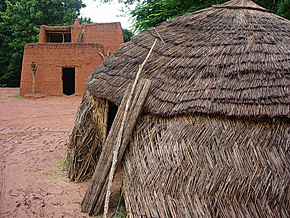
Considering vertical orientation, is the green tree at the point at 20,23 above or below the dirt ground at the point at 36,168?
above

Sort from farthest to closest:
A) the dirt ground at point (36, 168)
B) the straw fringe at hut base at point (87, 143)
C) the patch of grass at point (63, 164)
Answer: the patch of grass at point (63, 164) < the straw fringe at hut base at point (87, 143) < the dirt ground at point (36, 168)

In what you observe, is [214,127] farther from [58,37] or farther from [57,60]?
[58,37]

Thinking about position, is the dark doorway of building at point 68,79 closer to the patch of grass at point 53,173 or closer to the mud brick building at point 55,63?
the mud brick building at point 55,63

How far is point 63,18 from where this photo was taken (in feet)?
77.6

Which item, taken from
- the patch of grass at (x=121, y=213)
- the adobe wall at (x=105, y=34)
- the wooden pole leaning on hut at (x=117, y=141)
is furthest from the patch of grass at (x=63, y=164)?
the adobe wall at (x=105, y=34)

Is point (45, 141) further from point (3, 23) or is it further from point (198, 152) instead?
point (3, 23)

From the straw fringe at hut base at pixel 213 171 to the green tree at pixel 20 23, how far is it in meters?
21.2

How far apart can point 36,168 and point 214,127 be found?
395 centimetres

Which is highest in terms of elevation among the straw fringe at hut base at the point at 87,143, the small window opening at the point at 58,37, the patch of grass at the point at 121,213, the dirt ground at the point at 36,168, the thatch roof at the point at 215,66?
the small window opening at the point at 58,37

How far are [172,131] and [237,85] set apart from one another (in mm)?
982

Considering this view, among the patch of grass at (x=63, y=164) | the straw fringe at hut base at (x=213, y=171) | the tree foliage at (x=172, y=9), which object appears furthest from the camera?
the tree foliage at (x=172, y=9)

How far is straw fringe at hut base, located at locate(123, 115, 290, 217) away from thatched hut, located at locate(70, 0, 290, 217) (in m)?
0.01

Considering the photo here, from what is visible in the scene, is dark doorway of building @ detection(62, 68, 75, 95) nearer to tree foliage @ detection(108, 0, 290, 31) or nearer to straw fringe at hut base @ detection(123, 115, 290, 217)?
tree foliage @ detection(108, 0, 290, 31)

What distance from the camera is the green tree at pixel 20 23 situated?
22.0 meters
